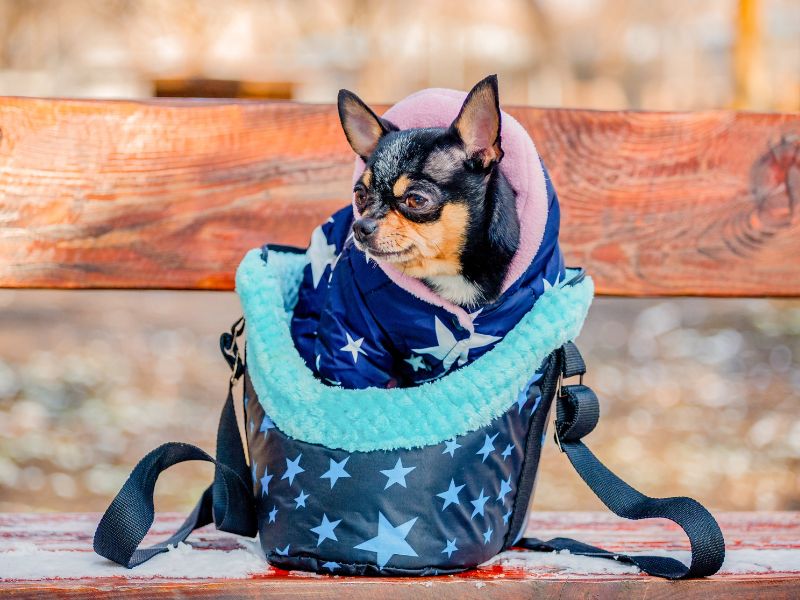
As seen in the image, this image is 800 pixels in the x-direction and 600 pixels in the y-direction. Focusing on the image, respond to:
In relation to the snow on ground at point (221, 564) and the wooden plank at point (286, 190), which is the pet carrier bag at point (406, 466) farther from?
the wooden plank at point (286, 190)

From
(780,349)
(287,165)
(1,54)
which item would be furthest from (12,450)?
(780,349)

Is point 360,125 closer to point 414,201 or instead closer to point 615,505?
point 414,201

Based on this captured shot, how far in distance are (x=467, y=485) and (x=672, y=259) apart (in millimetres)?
934

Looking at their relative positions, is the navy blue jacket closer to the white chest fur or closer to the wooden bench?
the white chest fur

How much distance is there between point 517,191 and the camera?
1.67 metres

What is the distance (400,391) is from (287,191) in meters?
0.78

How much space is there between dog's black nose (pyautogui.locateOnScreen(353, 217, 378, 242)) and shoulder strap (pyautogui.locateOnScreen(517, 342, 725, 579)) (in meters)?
0.39

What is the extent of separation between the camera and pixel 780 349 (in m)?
6.37

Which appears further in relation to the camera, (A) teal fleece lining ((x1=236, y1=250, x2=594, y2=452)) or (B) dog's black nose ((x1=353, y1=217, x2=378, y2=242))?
(B) dog's black nose ((x1=353, y1=217, x2=378, y2=242))

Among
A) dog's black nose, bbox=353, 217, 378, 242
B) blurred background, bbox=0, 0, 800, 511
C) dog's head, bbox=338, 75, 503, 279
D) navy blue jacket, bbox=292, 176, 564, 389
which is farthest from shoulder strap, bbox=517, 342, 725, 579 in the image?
blurred background, bbox=0, 0, 800, 511

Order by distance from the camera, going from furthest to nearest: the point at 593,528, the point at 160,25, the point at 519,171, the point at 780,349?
the point at 780,349, the point at 160,25, the point at 593,528, the point at 519,171

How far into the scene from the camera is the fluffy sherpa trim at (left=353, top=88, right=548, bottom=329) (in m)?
1.61

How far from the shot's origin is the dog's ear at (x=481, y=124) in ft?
5.04

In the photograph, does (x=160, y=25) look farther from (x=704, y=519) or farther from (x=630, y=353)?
(x=704, y=519)
